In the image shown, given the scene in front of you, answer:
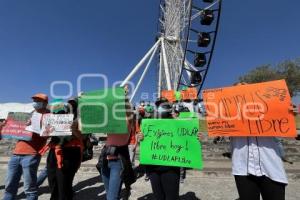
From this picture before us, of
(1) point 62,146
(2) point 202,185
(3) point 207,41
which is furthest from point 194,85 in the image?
(1) point 62,146

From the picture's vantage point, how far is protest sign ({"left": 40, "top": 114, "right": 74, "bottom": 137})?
11.4 feet

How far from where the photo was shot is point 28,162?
367cm

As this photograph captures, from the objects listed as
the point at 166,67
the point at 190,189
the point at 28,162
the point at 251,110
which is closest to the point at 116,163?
the point at 28,162

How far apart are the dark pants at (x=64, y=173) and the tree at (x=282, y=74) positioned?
112 ft

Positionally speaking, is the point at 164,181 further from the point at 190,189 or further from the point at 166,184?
the point at 190,189

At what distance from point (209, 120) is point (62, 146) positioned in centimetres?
185

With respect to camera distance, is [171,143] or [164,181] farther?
[171,143]

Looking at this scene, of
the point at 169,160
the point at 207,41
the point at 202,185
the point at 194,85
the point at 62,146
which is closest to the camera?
the point at 169,160

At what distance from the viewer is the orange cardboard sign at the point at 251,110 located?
271 cm

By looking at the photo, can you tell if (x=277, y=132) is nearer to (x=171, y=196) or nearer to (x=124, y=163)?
(x=171, y=196)

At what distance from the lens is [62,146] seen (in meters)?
3.59

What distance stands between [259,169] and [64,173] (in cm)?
225

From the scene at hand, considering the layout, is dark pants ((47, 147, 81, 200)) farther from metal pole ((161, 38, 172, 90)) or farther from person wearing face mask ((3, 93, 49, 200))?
metal pole ((161, 38, 172, 90))

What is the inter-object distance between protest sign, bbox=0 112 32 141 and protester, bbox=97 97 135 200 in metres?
1.28
